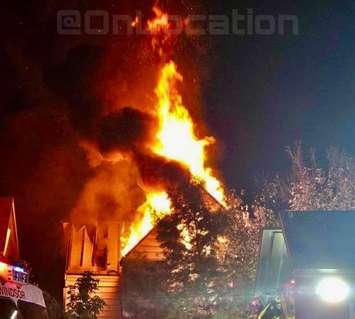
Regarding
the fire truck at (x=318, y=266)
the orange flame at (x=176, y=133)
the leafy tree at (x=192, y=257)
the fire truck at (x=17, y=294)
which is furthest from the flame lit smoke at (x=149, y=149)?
the fire truck at (x=17, y=294)

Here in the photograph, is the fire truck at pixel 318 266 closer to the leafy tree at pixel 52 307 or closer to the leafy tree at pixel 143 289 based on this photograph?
the leafy tree at pixel 143 289

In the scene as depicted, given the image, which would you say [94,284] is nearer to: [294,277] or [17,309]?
[294,277]

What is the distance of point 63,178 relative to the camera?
29000 millimetres

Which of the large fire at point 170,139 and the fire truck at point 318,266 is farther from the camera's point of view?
the large fire at point 170,139

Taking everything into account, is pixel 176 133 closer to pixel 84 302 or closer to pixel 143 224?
pixel 143 224

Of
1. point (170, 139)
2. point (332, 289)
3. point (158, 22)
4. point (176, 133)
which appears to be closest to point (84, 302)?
point (332, 289)

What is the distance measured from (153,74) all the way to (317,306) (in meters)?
21.6

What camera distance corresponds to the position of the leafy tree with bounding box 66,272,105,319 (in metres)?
19.3

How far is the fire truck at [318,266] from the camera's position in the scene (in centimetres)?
1083

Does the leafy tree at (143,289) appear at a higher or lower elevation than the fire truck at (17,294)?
higher

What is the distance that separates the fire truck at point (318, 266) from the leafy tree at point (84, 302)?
8486mm

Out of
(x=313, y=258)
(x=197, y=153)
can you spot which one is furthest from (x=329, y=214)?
(x=197, y=153)

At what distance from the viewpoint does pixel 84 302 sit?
A: 1958 centimetres

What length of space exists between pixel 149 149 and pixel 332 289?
18.6 meters
